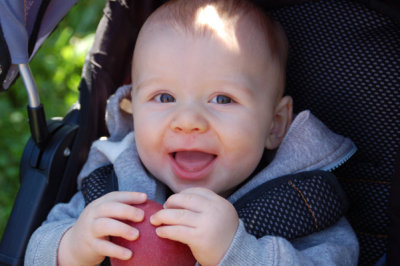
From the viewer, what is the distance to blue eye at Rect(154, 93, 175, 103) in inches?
60.3

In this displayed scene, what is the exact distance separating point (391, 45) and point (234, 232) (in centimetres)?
75

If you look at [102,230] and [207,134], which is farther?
[207,134]

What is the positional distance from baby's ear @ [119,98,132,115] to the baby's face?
0.84 ft

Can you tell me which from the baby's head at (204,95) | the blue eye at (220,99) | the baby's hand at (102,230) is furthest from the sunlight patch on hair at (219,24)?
the baby's hand at (102,230)

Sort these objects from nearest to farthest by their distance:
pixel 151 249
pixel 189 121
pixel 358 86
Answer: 1. pixel 151 249
2. pixel 189 121
3. pixel 358 86

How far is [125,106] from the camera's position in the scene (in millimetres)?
1814

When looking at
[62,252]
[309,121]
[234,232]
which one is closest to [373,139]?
[309,121]

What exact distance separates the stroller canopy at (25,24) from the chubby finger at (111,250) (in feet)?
1.70

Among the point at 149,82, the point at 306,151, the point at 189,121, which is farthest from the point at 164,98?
the point at 306,151

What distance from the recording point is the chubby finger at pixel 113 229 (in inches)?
46.3

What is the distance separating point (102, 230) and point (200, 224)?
0.22m

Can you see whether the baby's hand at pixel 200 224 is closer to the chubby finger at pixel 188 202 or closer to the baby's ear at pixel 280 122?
the chubby finger at pixel 188 202

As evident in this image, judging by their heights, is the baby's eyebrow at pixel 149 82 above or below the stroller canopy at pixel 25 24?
below

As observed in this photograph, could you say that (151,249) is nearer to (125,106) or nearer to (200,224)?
(200,224)
